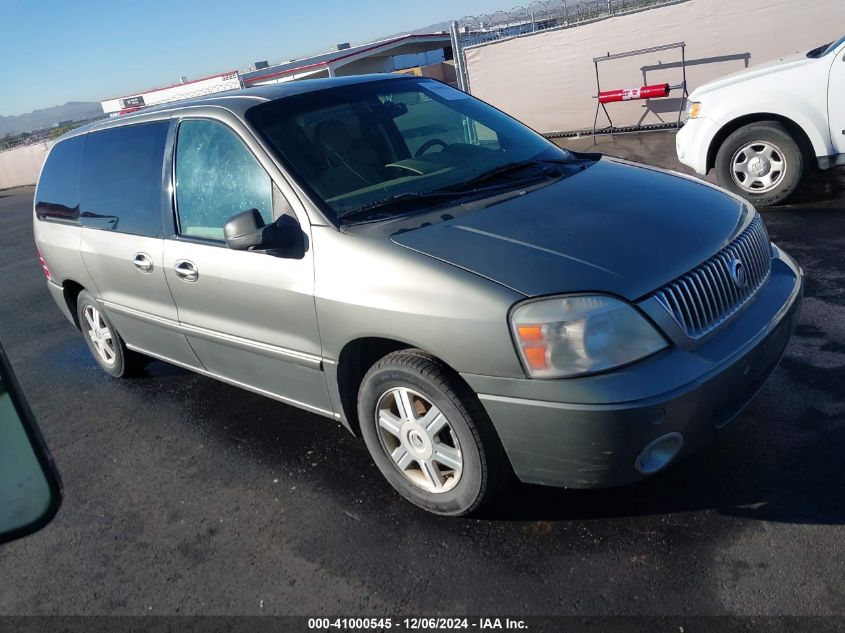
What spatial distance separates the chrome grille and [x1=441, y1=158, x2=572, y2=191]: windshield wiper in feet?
3.26

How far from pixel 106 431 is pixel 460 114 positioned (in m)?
3.02

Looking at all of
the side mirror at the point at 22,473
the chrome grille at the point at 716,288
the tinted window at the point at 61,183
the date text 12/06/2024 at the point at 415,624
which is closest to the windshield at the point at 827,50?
the chrome grille at the point at 716,288

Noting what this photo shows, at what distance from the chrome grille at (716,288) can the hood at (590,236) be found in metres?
0.04

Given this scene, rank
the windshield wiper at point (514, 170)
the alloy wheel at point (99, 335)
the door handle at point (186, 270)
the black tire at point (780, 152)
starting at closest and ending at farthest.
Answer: the windshield wiper at point (514, 170) < the door handle at point (186, 270) < the alloy wheel at point (99, 335) < the black tire at point (780, 152)

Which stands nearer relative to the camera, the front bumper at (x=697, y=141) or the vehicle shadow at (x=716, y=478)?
the vehicle shadow at (x=716, y=478)

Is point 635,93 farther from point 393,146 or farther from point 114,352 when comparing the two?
point 114,352

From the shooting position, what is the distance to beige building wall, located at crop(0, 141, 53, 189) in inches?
1098

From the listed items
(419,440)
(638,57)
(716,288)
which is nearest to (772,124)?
(716,288)

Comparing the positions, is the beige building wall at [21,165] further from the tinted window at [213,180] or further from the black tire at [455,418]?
the black tire at [455,418]

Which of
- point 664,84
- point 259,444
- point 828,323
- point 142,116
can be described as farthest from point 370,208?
point 664,84

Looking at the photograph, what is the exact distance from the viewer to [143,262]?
407cm

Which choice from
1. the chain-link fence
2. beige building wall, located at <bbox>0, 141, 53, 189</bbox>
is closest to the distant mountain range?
beige building wall, located at <bbox>0, 141, 53, 189</bbox>

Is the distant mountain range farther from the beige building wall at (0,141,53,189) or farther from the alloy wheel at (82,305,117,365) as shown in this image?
the alloy wheel at (82,305,117,365)

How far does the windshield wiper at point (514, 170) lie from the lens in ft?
11.2
